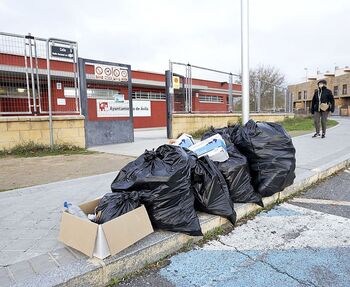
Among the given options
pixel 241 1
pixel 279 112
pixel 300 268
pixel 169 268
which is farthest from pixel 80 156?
pixel 279 112

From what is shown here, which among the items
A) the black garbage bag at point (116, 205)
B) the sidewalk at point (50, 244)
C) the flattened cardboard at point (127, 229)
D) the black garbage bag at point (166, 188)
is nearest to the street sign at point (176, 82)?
the sidewalk at point (50, 244)

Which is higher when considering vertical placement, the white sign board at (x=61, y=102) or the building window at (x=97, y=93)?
the building window at (x=97, y=93)

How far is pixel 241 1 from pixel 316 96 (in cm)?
617

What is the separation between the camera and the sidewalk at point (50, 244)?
1987 millimetres

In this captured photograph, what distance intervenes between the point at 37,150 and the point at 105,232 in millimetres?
6432

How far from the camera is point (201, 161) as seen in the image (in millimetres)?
2900

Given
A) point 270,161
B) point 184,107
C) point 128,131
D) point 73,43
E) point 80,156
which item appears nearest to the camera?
point 270,161

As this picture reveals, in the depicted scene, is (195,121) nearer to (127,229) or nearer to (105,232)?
(127,229)

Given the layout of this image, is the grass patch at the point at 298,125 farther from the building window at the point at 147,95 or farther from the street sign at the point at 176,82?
the building window at the point at 147,95

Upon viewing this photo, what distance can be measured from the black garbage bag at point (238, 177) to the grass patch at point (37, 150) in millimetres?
5435

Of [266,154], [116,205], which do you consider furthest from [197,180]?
[266,154]

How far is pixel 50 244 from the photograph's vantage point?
2459mm

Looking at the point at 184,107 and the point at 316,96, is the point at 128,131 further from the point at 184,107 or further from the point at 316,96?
the point at 316,96

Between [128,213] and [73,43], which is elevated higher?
[73,43]
